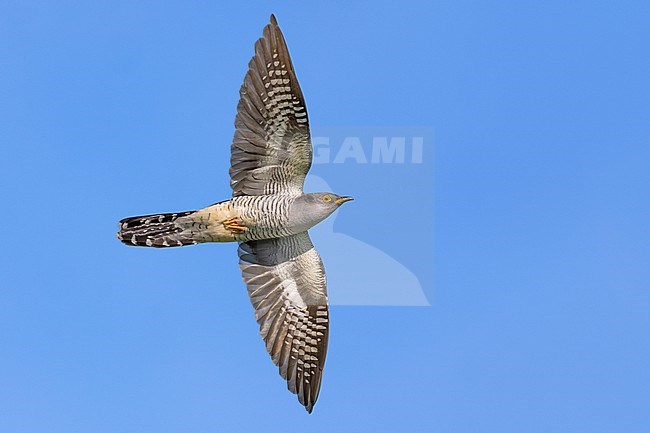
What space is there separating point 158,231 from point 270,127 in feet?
5.76

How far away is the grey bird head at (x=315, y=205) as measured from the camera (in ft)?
42.2

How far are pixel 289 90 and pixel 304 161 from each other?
84cm

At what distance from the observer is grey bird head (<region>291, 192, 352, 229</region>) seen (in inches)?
507

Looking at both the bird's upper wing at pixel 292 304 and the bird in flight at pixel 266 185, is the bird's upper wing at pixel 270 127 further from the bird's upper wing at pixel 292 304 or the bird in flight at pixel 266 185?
the bird's upper wing at pixel 292 304

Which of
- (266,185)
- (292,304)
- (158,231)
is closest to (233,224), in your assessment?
(266,185)

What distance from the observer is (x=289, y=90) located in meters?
12.8

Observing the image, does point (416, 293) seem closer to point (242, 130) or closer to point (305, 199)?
point (305, 199)

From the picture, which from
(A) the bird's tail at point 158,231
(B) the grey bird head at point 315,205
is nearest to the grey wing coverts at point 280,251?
(B) the grey bird head at point 315,205

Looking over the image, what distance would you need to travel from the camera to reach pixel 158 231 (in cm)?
1287

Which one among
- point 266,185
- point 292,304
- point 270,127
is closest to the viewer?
point 270,127

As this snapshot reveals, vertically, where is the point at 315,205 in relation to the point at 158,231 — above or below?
above

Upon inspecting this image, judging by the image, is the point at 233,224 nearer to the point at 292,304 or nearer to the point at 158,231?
the point at 158,231

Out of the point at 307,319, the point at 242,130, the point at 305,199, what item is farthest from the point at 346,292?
the point at 242,130

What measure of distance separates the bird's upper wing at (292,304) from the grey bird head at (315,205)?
2.25 feet
